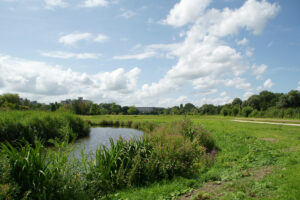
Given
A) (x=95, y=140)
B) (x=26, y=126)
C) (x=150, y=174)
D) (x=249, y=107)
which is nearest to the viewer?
(x=150, y=174)

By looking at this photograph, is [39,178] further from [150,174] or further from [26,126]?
[26,126]

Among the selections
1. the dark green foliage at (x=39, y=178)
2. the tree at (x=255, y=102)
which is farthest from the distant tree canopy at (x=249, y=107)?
the dark green foliage at (x=39, y=178)

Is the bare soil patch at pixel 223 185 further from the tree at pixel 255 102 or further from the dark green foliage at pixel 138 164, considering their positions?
the tree at pixel 255 102

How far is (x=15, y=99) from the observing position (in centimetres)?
6581

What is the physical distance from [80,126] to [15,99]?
189ft

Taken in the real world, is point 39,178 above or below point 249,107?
below

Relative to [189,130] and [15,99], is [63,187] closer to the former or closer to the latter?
[189,130]

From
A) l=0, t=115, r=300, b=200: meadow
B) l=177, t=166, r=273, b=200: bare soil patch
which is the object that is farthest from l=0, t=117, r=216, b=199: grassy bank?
l=177, t=166, r=273, b=200: bare soil patch

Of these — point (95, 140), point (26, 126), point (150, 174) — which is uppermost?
point (26, 126)

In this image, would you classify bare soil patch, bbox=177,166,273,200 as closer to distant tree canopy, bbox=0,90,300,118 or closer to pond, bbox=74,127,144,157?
pond, bbox=74,127,144,157

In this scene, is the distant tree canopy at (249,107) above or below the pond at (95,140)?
above

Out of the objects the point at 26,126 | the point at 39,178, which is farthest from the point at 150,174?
the point at 26,126

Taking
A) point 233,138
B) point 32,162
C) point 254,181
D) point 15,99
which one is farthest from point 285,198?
point 15,99

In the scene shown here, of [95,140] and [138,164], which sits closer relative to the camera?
[138,164]
